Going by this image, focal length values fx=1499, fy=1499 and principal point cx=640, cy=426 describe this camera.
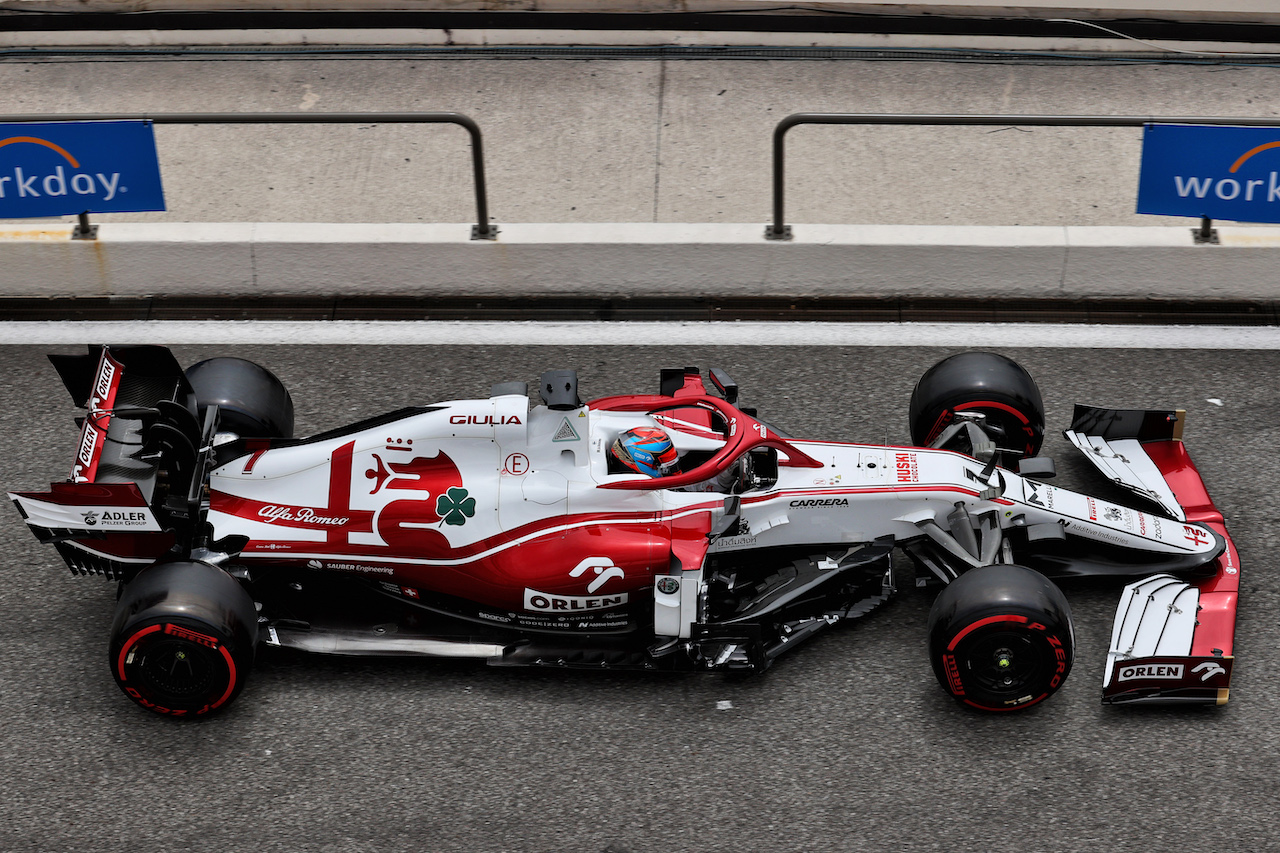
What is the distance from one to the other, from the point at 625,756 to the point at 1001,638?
5.55 ft

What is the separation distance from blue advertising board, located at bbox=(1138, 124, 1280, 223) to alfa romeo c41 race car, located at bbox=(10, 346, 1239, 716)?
8.43 ft

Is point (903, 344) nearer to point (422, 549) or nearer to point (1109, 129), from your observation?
point (1109, 129)

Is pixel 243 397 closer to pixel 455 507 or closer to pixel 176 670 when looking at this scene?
pixel 455 507

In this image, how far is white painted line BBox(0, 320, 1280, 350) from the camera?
30.0ft

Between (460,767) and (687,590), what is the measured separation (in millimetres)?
1242

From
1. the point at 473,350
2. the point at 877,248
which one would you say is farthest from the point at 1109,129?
the point at 473,350

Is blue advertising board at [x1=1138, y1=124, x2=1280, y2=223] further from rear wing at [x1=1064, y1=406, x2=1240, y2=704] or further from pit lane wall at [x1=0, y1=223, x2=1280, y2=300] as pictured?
rear wing at [x1=1064, y1=406, x2=1240, y2=704]

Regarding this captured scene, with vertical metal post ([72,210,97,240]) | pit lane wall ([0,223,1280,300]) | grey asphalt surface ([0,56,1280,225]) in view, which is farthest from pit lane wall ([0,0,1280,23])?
vertical metal post ([72,210,97,240])

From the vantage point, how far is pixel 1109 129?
10.8 meters

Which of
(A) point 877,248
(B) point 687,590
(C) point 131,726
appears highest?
(A) point 877,248

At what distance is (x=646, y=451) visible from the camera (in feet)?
22.5

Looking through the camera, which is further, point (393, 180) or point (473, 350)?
point (393, 180)

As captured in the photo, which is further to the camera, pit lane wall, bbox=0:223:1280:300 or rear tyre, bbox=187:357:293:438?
pit lane wall, bbox=0:223:1280:300

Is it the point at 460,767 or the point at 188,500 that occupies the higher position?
the point at 188,500
